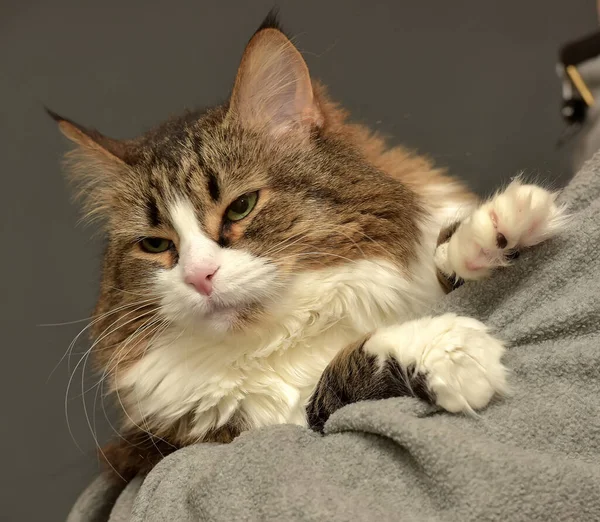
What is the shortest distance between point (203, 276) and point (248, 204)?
0.22 m

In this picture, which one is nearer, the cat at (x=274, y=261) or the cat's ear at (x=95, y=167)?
the cat at (x=274, y=261)

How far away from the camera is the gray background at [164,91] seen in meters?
2.05

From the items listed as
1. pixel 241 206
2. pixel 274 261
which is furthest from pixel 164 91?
pixel 274 261

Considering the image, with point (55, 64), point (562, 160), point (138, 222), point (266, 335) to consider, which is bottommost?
point (562, 160)

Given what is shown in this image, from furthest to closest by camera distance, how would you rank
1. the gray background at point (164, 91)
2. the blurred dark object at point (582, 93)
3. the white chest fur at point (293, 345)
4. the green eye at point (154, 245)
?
the gray background at point (164, 91), the blurred dark object at point (582, 93), the green eye at point (154, 245), the white chest fur at point (293, 345)

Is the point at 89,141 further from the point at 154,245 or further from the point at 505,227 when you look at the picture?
the point at 505,227

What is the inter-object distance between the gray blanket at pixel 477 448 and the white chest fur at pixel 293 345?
0.40ft

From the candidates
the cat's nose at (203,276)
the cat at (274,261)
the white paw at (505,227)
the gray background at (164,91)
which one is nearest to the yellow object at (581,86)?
the gray background at (164,91)

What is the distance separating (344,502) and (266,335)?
1.41ft

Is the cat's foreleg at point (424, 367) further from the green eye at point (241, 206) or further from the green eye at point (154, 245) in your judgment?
the green eye at point (154, 245)

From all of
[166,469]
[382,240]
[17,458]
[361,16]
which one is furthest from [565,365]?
[17,458]

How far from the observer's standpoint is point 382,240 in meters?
1.22

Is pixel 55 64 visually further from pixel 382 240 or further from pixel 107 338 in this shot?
pixel 382 240

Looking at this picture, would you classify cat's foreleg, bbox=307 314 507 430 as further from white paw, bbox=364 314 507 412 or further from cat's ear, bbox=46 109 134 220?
cat's ear, bbox=46 109 134 220
